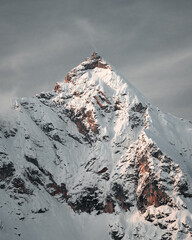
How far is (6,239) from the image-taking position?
654 ft

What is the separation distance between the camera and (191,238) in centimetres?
19988

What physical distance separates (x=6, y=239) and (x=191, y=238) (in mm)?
84406
